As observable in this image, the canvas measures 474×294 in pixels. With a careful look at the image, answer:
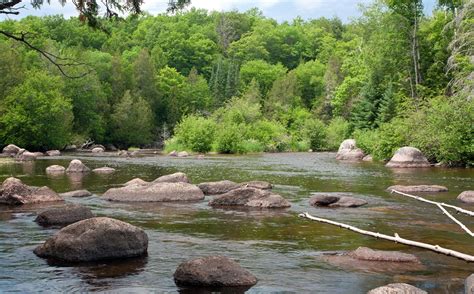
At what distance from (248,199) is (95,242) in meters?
8.98

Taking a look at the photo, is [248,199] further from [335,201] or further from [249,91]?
[249,91]

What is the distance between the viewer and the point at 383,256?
12016mm

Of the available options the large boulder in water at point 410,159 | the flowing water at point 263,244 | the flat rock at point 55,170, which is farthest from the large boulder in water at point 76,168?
the large boulder in water at point 410,159

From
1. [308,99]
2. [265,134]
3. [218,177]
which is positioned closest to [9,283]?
[218,177]

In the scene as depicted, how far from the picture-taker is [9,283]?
33.8 ft

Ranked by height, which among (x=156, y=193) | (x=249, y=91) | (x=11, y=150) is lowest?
(x=156, y=193)

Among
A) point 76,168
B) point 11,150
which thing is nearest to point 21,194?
point 76,168

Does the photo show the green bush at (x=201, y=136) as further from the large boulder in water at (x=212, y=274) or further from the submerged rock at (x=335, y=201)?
the large boulder in water at (x=212, y=274)

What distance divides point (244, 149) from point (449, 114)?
2564cm

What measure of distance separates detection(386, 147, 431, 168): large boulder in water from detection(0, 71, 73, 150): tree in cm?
3861

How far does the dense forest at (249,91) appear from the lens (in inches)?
1879

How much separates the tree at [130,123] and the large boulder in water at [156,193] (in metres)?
60.3

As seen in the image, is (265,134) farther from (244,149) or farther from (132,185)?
(132,185)

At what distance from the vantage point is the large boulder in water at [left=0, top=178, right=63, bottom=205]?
20141mm
